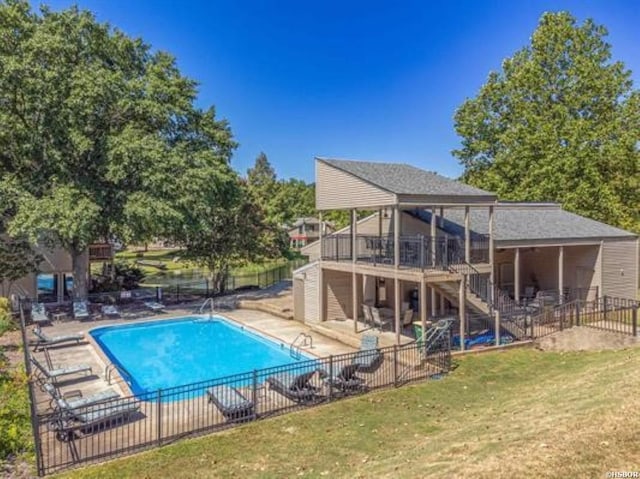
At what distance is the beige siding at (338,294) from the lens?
20047 mm

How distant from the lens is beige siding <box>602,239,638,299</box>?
20781mm

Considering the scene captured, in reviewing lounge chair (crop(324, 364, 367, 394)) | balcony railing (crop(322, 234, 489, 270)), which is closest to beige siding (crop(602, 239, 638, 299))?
balcony railing (crop(322, 234, 489, 270))

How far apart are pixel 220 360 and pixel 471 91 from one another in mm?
30695

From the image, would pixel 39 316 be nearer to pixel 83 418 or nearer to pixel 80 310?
pixel 80 310

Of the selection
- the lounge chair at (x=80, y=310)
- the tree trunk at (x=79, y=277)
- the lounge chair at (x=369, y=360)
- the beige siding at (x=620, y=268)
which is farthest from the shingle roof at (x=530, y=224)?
the tree trunk at (x=79, y=277)

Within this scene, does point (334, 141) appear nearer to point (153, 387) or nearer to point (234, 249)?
point (234, 249)

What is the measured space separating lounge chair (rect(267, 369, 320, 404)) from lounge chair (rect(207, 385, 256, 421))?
3.35 ft

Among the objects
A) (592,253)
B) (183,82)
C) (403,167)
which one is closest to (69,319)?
(183,82)

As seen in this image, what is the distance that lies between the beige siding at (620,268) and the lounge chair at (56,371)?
21245mm

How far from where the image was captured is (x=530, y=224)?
20.9 metres

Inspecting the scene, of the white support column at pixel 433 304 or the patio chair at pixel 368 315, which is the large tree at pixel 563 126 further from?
the patio chair at pixel 368 315

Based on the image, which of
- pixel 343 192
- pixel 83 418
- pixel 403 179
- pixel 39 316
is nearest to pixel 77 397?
pixel 83 418

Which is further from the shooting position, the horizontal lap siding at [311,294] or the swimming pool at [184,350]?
the horizontal lap siding at [311,294]

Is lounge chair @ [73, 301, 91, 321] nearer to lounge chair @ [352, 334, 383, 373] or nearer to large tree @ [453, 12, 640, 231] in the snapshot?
lounge chair @ [352, 334, 383, 373]
